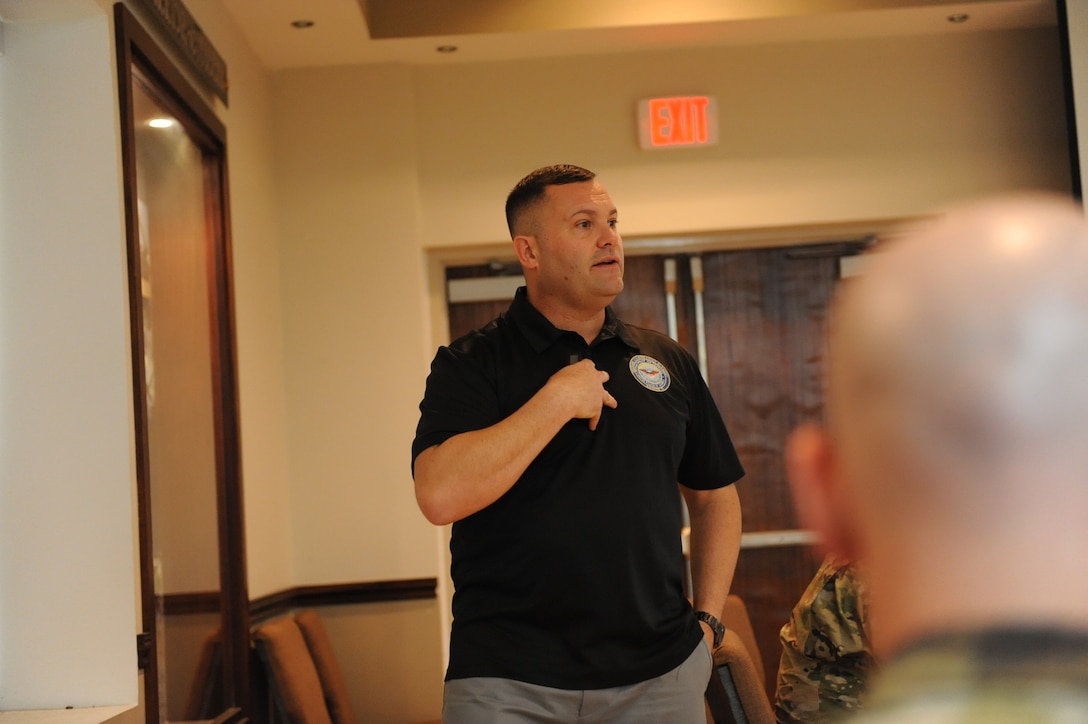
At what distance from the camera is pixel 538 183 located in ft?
8.16

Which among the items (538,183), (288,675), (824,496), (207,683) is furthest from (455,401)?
(288,675)

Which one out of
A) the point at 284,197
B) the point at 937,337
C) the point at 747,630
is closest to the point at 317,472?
the point at 284,197

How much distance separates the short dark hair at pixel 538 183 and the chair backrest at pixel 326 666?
2.31 meters

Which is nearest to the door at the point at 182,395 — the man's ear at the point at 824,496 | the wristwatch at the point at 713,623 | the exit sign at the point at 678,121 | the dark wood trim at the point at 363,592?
the dark wood trim at the point at 363,592

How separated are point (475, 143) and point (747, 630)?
2.27 metres

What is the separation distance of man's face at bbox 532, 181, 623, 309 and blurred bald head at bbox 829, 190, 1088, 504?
5.36 ft

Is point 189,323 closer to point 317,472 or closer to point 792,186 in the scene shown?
point 317,472

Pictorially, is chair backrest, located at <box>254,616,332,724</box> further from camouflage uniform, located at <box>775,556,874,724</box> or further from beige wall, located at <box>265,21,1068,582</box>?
camouflage uniform, located at <box>775,556,874,724</box>

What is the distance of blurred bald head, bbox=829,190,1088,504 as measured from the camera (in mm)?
677

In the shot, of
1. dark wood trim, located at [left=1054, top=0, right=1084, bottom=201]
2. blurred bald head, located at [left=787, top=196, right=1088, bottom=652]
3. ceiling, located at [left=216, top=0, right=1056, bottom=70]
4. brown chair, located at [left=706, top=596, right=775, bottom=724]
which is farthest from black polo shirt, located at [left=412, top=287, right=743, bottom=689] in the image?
dark wood trim, located at [left=1054, top=0, right=1084, bottom=201]

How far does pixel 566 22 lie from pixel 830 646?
2.67 metres

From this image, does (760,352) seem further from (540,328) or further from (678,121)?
(540,328)

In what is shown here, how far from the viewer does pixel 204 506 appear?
3.60 m

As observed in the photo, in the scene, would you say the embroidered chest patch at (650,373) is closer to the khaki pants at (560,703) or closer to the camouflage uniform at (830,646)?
the khaki pants at (560,703)
